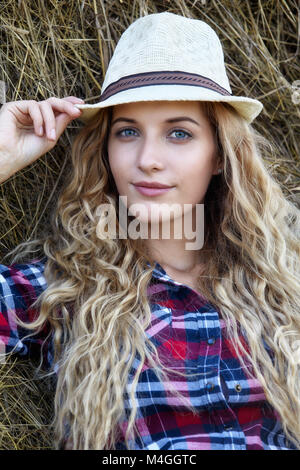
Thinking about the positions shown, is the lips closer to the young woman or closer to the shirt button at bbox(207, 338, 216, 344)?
the young woman

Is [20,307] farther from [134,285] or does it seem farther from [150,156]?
[150,156]

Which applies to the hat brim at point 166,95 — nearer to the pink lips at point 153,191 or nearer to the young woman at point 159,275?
the young woman at point 159,275

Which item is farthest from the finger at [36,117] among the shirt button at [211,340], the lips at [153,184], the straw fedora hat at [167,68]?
the shirt button at [211,340]

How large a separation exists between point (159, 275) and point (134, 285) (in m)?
0.09

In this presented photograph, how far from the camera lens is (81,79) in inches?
90.7

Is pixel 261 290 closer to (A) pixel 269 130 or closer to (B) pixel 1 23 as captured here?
(A) pixel 269 130

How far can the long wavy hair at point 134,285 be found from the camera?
1729 millimetres

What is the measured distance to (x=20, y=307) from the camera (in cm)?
185

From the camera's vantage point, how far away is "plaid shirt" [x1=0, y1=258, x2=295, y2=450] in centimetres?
174

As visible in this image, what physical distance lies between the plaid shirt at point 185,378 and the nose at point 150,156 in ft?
1.12

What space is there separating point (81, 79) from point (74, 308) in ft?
2.92

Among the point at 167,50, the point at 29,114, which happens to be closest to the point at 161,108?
the point at 167,50

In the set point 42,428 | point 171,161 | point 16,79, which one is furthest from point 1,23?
point 42,428

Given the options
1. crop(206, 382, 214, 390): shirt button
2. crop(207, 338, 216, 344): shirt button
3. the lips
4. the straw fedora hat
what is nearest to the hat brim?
the straw fedora hat
